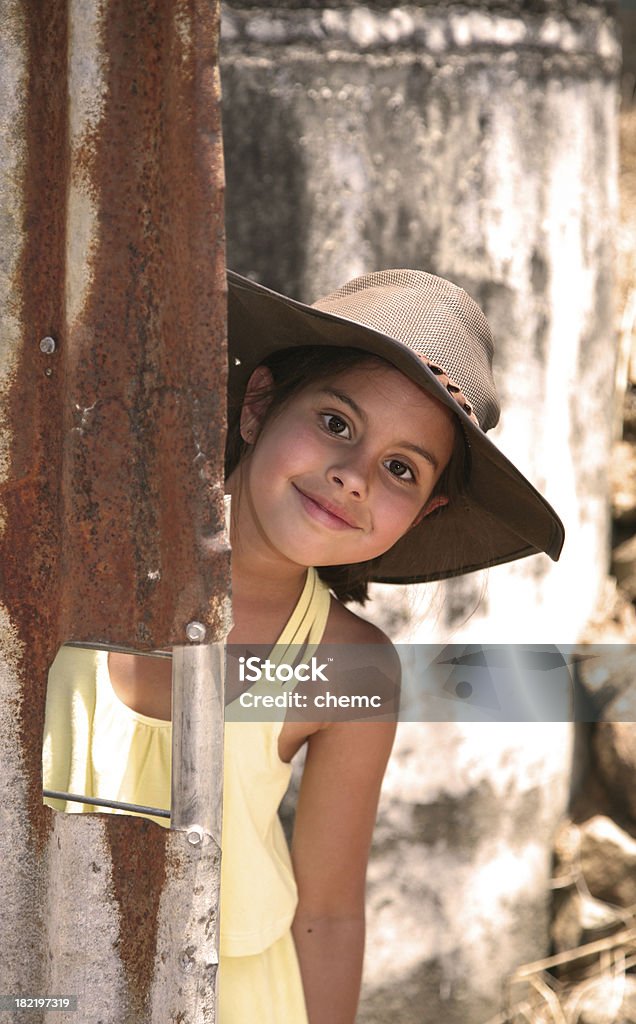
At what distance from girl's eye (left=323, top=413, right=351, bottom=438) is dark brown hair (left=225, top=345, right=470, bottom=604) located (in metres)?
0.06

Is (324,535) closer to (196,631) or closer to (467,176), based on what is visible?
(196,631)

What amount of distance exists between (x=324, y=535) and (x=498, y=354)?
1600 mm

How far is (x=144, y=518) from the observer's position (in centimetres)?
92

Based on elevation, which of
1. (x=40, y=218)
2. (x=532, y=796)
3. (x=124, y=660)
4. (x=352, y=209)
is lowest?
(x=532, y=796)

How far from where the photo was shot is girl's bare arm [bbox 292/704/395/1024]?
1.74 m

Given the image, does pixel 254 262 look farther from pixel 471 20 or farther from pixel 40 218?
pixel 40 218

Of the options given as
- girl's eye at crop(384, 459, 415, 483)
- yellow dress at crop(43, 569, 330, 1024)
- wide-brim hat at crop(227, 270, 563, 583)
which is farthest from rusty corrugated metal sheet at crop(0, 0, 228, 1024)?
girl's eye at crop(384, 459, 415, 483)

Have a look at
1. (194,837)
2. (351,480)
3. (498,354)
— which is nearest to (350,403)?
(351,480)

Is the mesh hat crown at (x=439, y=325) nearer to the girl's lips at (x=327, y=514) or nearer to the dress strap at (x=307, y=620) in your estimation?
the girl's lips at (x=327, y=514)

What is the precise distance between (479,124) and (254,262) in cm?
67

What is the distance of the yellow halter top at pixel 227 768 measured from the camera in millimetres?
1124

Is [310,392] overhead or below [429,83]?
below

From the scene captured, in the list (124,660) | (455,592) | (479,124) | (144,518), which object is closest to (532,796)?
(455,592)

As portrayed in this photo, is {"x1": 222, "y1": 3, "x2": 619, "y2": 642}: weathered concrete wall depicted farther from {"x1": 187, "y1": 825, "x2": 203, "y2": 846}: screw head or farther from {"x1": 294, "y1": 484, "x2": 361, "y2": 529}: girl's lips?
{"x1": 187, "y1": 825, "x2": 203, "y2": 846}: screw head
